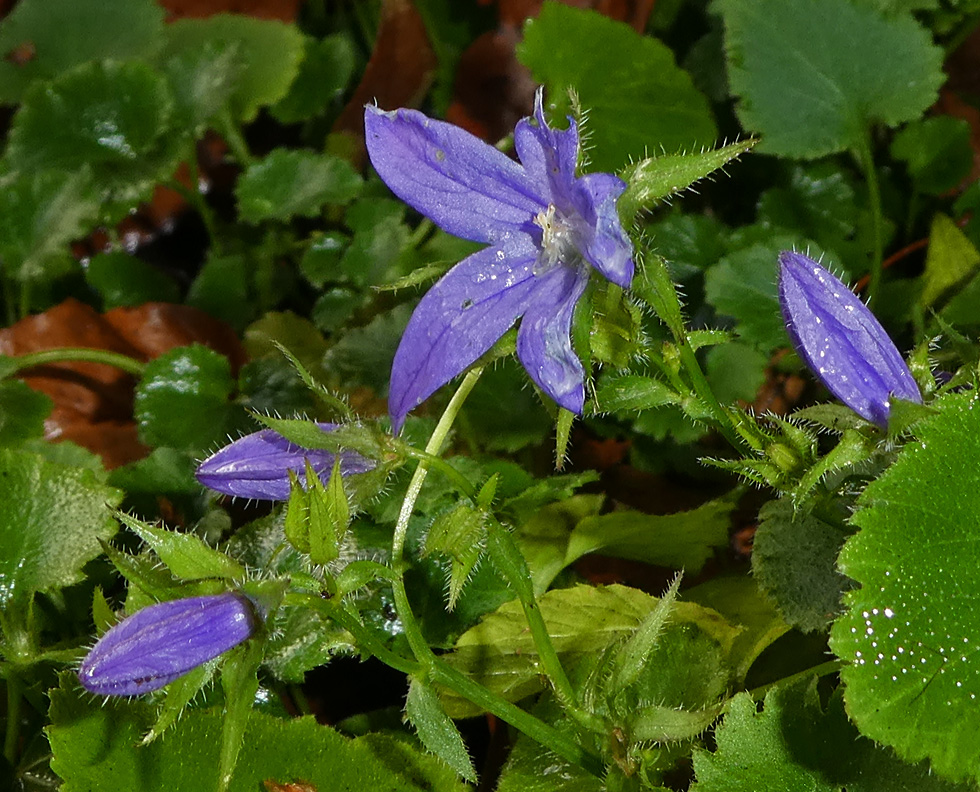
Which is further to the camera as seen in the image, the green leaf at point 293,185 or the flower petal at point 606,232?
the green leaf at point 293,185

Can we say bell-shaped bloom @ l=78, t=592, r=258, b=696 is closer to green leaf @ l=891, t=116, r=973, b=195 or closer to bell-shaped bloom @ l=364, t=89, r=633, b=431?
bell-shaped bloom @ l=364, t=89, r=633, b=431

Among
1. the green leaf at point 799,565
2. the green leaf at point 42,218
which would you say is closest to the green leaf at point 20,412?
the green leaf at point 42,218

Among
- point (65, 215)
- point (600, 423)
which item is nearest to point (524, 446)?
point (600, 423)

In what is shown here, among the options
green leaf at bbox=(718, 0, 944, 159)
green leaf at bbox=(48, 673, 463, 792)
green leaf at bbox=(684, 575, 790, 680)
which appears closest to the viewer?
green leaf at bbox=(48, 673, 463, 792)

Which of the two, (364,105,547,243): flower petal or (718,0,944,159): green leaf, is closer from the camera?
(364,105,547,243): flower petal

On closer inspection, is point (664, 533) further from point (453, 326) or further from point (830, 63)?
point (830, 63)

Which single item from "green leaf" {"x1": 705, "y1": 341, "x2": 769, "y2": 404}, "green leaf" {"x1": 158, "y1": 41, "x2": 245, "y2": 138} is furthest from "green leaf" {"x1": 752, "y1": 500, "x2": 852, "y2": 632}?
"green leaf" {"x1": 158, "y1": 41, "x2": 245, "y2": 138}

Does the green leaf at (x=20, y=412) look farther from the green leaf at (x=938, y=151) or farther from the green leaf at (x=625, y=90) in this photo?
the green leaf at (x=938, y=151)
